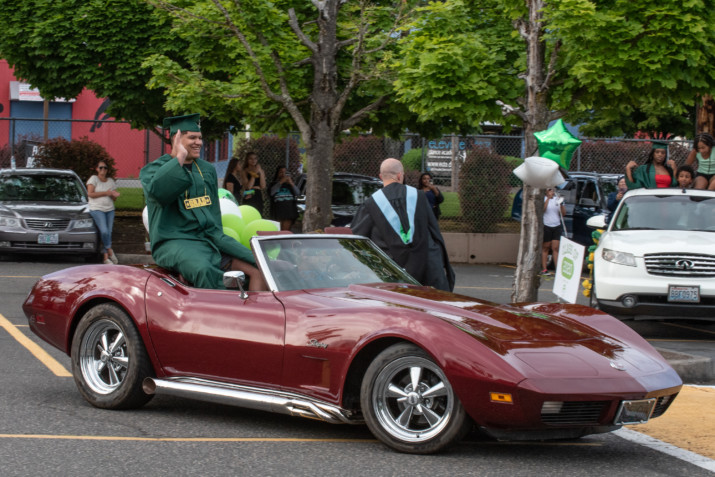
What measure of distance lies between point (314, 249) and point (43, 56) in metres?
14.9

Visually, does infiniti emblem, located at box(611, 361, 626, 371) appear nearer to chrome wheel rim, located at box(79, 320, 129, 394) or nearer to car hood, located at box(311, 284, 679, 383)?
car hood, located at box(311, 284, 679, 383)

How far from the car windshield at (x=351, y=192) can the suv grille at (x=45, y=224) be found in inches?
225

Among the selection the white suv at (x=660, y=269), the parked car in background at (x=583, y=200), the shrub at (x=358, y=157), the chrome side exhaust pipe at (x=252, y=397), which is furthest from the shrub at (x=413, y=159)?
the chrome side exhaust pipe at (x=252, y=397)

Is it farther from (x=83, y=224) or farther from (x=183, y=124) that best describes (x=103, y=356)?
(x=83, y=224)

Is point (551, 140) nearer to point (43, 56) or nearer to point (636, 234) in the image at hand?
point (636, 234)

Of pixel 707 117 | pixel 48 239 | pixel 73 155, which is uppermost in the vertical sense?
pixel 707 117

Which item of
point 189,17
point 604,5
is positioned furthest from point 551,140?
point 189,17

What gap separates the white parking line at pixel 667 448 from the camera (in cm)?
544

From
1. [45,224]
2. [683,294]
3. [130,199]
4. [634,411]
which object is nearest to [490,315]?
[634,411]

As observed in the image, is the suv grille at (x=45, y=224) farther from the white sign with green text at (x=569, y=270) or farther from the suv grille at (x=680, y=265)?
the suv grille at (x=680, y=265)

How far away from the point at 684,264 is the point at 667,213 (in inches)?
46.3

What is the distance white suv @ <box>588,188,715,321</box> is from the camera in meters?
10.5

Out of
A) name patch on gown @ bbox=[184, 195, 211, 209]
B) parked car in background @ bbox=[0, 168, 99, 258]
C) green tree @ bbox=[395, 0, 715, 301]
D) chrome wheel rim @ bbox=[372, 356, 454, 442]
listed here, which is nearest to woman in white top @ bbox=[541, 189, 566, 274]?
green tree @ bbox=[395, 0, 715, 301]

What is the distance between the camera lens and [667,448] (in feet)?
19.0
